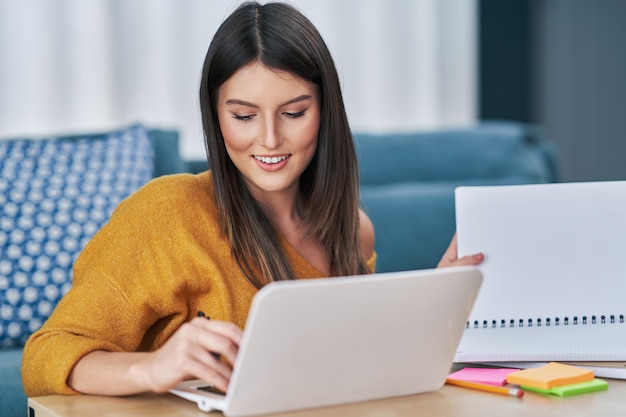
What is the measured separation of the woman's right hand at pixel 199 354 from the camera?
100 cm

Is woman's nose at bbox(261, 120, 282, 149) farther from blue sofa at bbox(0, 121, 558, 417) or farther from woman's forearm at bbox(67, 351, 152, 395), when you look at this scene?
blue sofa at bbox(0, 121, 558, 417)

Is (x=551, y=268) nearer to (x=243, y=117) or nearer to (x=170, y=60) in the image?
(x=243, y=117)

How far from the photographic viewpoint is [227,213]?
1428 mm

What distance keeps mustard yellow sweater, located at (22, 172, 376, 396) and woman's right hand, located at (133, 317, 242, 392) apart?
17 centimetres

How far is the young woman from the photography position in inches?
50.6

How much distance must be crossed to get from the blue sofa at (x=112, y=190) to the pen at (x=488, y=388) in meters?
0.86

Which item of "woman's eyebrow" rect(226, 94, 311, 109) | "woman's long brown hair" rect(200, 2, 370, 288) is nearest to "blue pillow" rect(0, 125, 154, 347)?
"woman's long brown hair" rect(200, 2, 370, 288)

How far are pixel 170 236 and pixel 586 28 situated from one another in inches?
108

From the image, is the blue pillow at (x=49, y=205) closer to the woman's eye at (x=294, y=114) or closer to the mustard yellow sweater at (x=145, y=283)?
the mustard yellow sweater at (x=145, y=283)

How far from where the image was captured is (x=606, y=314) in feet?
4.16

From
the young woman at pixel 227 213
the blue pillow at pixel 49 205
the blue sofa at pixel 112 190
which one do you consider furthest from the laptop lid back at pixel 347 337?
the blue pillow at pixel 49 205

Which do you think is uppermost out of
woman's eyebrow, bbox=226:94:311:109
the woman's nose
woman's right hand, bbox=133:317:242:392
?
woman's eyebrow, bbox=226:94:311:109

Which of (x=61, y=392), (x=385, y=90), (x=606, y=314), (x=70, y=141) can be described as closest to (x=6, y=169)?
→ (x=70, y=141)

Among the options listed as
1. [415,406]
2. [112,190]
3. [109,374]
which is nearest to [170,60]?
[112,190]
